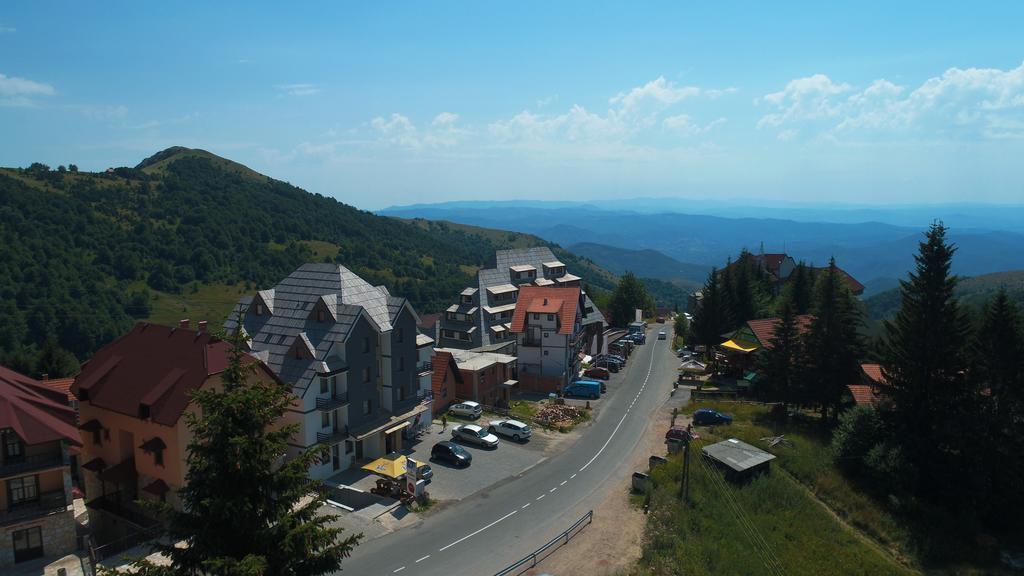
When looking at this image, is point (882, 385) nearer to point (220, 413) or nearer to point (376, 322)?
point (376, 322)

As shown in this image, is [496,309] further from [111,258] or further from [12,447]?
[111,258]

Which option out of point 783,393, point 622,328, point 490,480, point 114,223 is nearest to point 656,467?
point 490,480

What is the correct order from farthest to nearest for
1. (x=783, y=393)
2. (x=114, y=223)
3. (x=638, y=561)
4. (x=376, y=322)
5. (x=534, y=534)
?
(x=114, y=223) → (x=783, y=393) → (x=376, y=322) → (x=534, y=534) → (x=638, y=561)

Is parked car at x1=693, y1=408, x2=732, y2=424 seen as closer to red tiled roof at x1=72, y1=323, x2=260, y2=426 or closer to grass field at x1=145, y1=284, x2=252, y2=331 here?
red tiled roof at x1=72, y1=323, x2=260, y2=426

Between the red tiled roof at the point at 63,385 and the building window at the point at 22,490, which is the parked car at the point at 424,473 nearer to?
Result: the building window at the point at 22,490

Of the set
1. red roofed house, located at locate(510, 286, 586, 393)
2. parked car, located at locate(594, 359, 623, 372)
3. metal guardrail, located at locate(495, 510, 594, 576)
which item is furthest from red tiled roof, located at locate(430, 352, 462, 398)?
parked car, located at locate(594, 359, 623, 372)

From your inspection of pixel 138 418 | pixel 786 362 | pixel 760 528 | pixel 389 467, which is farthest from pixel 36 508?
pixel 786 362

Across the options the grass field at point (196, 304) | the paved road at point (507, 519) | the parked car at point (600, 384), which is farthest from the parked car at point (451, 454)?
the grass field at point (196, 304)

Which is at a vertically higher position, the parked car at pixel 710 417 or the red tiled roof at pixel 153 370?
the red tiled roof at pixel 153 370
